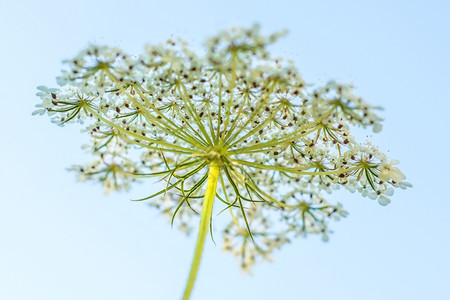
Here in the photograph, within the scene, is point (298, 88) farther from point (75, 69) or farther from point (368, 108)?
point (75, 69)

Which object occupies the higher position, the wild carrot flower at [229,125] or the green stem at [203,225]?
the wild carrot flower at [229,125]

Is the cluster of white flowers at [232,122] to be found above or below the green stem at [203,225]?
above

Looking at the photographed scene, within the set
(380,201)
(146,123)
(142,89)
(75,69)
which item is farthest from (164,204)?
(380,201)
